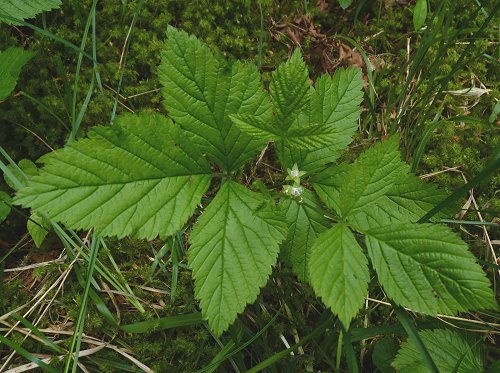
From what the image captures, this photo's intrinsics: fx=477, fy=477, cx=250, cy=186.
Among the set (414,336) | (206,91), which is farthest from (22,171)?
(414,336)

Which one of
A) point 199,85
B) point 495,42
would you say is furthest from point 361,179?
point 495,42

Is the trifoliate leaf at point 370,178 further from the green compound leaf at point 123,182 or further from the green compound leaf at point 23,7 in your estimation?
the green compound leaf at point 23,7

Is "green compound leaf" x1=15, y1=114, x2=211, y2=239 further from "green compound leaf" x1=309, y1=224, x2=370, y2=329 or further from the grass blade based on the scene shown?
the grass blade

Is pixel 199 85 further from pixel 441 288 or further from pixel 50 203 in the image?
pixel 441 288

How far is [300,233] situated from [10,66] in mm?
1502

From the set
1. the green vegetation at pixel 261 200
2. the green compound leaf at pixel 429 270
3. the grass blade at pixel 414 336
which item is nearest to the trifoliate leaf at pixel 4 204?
the green vegetation at pixel 261 200

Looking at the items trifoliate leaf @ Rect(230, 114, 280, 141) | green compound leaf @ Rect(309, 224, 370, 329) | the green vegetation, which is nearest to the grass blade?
the green vegetation

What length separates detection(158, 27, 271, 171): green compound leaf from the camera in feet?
5.45

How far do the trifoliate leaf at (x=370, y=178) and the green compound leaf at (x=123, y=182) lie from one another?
520 mm

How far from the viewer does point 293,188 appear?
172 cm

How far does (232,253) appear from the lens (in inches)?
63.9

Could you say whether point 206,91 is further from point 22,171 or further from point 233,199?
point 22,171

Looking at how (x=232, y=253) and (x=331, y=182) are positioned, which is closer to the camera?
(x=232, y=253)

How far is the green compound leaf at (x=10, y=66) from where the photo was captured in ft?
7.00
